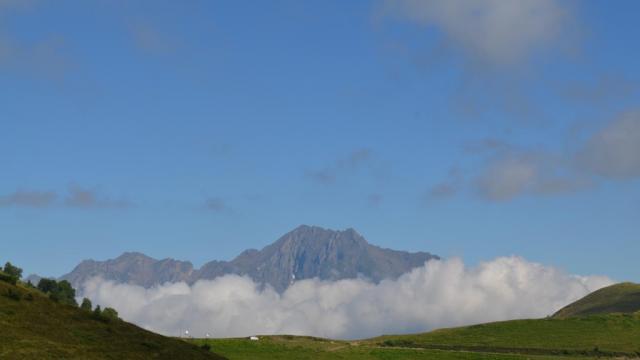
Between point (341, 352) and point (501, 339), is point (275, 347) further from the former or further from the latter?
point (501, 339)

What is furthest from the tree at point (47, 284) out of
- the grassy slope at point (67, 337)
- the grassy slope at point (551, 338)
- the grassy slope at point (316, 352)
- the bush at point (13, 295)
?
the bush at point (13, 295)

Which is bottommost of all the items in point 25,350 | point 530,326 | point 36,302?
point 25,350

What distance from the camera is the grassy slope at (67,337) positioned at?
8088cm

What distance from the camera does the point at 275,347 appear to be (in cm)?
14088

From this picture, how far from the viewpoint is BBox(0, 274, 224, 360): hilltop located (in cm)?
8106

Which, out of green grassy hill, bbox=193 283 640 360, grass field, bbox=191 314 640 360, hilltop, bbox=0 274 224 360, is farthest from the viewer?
green grassy hill, bbox=193 283 640 360

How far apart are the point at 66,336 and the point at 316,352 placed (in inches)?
2162

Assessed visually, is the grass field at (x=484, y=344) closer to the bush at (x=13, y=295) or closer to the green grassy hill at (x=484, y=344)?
the green grassy hill at (x=484, y=344)

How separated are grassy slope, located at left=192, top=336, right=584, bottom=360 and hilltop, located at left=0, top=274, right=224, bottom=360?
2764 centimetres

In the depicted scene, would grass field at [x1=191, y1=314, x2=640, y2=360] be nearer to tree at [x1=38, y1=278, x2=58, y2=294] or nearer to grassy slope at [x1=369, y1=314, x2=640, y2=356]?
grassy slope at [x1=369, y1=314, x2=640, y2=356]

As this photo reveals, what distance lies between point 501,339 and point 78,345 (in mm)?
114443

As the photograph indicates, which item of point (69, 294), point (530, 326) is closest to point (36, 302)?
point (69, 294)

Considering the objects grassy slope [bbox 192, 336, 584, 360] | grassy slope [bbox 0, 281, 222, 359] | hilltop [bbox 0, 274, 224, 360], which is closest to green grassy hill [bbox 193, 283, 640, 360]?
grassy slope [bbox 192, 336, 584, 360]

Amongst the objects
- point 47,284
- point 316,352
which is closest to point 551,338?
point 316,352
